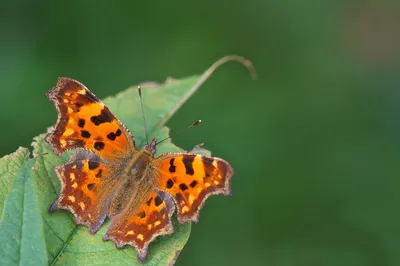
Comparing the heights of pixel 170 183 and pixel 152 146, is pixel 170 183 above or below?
below

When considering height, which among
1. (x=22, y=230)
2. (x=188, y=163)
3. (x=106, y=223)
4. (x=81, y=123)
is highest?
(x=188, y=163)

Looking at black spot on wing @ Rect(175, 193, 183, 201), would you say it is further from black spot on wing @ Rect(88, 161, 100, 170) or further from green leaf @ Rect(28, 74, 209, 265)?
black spot on wing @ Rect(88, 161, 100, 170)

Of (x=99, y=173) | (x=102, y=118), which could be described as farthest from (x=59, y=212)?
(x=102, y=118)

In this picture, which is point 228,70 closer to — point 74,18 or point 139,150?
point 74,18

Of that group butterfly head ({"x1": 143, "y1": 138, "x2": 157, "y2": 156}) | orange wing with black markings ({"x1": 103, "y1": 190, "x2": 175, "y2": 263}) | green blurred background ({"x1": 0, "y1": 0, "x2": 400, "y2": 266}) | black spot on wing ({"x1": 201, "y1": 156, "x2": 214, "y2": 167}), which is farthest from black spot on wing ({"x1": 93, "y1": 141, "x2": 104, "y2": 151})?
green blurred background ({"x1": 0, "y1": 0, "x2": 400, "y2": 266})

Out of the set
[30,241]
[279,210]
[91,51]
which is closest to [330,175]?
[279,210]

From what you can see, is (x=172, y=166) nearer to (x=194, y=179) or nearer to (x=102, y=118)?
(x=194, y=179)
